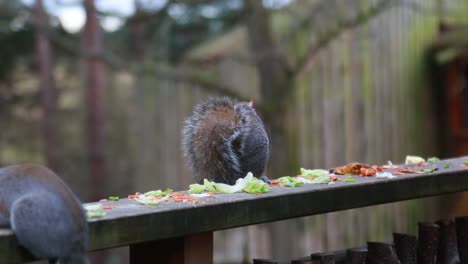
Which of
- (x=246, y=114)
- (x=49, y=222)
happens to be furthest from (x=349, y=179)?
(x=49, y=222)

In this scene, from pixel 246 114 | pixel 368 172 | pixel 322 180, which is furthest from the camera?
pixel 246 114

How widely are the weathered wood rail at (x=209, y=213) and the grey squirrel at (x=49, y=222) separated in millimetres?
31

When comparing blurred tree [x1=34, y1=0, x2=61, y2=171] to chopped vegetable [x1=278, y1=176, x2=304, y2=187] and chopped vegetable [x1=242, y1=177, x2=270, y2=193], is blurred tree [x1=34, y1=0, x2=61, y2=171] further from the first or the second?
chopped vegetable [x1=242, y1=177, x2=270, y2=193]

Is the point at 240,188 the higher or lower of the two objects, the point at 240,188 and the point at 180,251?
the higher

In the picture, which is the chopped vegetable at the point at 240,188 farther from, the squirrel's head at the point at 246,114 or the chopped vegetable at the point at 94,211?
the squirrel's head at the point at 246,114

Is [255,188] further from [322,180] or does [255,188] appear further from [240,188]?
[322,180]

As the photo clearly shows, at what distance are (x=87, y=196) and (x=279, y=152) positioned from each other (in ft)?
9.31

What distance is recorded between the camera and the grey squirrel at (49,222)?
1.62 meters

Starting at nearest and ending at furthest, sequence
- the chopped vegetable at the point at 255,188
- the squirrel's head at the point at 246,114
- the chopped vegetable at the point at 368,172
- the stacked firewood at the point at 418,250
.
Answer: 1. the chopped vegetable at the point at 255,188
2. the stacked firewood at the point at 418,250
3. the chopped vegetable at the point at 368,172
4. the squirrel's head at the point at 246,114

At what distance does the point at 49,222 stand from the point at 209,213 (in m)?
0.45

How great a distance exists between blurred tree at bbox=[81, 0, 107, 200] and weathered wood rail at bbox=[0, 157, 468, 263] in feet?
20.5

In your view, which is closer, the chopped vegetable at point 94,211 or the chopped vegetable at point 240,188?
the chopped vegetable at point 94,211

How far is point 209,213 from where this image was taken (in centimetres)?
196

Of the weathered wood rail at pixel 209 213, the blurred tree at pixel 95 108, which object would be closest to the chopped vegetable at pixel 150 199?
the weathered wood rail at pixel 209 213
